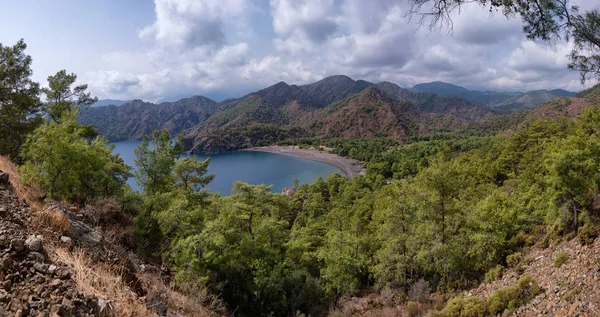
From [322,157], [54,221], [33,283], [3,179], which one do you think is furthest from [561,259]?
[322,157]

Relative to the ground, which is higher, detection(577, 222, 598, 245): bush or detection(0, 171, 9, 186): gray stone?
detection(0, 171, 9, 186): gray stone

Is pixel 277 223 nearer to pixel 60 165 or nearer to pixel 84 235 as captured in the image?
pixel 60 165

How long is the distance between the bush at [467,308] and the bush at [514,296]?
0.95ft

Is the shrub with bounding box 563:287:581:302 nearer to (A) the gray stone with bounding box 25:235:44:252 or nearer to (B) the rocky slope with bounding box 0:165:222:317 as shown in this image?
(B) the rocky slope with bounding box 0:165:222:317

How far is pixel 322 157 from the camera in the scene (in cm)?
12219

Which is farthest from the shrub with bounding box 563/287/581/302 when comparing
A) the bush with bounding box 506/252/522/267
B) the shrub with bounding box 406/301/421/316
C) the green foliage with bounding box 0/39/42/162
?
the green foliage with bounding box 0/39/42/162

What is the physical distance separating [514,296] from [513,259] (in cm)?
390

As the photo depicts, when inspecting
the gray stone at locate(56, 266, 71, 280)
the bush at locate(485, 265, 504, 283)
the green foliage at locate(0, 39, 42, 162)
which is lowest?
the bush at locate(485, 265, 504, 283)

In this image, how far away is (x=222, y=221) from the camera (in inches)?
577

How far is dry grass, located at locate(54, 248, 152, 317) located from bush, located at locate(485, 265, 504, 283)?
12.7 m

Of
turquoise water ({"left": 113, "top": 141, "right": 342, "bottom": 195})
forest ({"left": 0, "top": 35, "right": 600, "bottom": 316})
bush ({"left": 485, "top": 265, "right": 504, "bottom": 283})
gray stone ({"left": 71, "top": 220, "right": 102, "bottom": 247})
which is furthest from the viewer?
turquoise water ({"left": 113, "top": 141, "right": 342, "bottom": 195})

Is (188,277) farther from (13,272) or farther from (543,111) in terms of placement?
(543,111)

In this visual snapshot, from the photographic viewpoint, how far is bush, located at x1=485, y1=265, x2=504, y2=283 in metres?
11.7

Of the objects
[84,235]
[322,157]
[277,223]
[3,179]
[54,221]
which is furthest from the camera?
[322,157]
